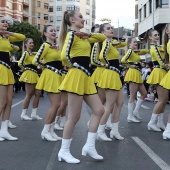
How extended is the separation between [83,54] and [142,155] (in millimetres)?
1771

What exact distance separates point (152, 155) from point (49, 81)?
234cm

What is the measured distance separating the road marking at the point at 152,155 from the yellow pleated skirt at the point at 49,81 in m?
1.74

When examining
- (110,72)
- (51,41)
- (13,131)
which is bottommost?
(13,131)

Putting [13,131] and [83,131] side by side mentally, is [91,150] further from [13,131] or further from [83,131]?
[13,131]

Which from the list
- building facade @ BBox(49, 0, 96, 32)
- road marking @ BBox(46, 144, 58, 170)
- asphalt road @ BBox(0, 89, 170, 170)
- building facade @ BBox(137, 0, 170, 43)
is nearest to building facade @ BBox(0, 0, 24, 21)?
building facade @ BBox(49, 0, 96, 32)

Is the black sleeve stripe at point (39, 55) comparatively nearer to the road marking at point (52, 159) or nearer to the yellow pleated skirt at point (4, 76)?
the yellow pleated skirt at point (4, 76)

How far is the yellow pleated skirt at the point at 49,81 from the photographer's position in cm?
712

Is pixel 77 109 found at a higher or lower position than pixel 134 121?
higher

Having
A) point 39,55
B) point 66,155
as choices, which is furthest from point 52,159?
point 39,55

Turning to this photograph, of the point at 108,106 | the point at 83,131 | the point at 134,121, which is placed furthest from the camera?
the point at 134,121

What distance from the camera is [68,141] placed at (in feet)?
18.1

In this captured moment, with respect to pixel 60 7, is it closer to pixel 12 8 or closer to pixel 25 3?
pixel 25 3

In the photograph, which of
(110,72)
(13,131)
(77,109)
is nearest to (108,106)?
(110,72)

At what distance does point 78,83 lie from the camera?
544cm
